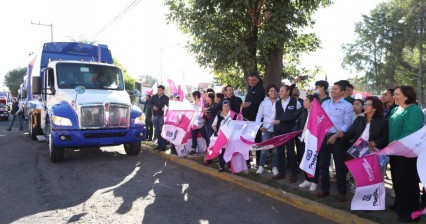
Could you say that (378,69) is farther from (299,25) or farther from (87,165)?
(87,165)

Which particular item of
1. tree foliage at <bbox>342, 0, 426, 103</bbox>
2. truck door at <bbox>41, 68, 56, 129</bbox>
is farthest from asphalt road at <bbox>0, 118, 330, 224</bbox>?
tree foliage at <bbox>342, 0, 426, 103</bbox>

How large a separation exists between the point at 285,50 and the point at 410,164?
7.80 m

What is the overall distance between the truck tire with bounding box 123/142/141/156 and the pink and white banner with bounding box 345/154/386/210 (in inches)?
254

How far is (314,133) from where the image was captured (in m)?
6.09

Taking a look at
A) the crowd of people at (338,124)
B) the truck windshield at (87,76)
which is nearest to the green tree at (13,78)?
the truck windshield at (87,76)

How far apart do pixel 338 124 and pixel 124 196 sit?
3.79 m

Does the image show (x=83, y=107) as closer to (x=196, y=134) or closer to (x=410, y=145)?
(x=196, y=134)

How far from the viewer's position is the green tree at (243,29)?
9989 mm

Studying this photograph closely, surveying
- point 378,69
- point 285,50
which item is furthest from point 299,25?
point 378,69

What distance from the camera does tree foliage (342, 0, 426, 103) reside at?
137ft

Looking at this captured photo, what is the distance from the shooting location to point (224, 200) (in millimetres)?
6176

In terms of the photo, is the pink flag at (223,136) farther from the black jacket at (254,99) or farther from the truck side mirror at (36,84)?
the truck side mirror at (36,84)

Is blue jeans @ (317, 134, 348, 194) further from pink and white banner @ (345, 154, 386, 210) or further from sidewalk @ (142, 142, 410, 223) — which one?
pink and white banner @ (345, 154, 386, 210)

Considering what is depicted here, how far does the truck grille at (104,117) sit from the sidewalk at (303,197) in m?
2.41
